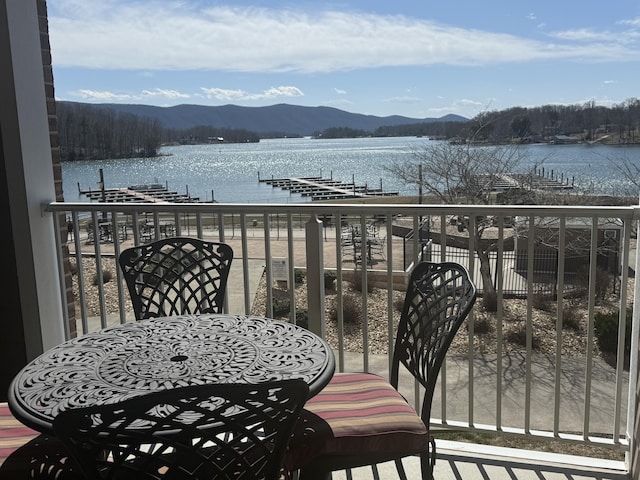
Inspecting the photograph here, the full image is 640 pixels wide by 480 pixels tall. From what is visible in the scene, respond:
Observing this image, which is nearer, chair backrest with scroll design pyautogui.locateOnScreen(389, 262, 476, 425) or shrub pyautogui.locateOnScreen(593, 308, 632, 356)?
chair backrest with scroll design pyautogui.locateOnScreen(389, 262, 476, 425)

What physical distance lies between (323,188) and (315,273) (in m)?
23.2

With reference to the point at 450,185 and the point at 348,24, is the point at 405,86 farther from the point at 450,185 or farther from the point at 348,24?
the point at 450,185

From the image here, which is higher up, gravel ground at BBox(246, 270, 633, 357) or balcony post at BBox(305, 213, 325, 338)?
balcony post at BBox(305, 213, 325, 338)

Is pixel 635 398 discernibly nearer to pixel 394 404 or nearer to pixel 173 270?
pixel 394 404

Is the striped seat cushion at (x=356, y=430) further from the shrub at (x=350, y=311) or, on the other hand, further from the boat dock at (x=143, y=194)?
the shrub at (x=350, y=311)

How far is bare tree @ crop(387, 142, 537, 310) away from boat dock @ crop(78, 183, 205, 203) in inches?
303

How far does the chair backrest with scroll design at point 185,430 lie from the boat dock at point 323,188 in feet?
70.9

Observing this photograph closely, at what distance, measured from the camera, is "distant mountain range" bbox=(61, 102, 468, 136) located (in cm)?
1754

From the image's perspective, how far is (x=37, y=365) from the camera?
1.78m

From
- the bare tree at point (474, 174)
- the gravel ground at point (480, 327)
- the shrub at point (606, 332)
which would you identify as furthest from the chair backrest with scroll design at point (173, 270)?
the bare tree at point (474, 174)

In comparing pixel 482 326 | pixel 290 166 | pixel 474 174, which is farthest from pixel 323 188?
pixel 482 326

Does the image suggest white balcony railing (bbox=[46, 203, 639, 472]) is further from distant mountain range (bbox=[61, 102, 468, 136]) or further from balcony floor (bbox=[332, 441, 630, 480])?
distant mountain range (bbox=[61, 102, 468, 136])

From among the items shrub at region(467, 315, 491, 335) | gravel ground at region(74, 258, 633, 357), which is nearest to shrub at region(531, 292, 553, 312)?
gravel ground at region(74, 258, 633, 357)

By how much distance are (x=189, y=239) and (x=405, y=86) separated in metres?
37.5
